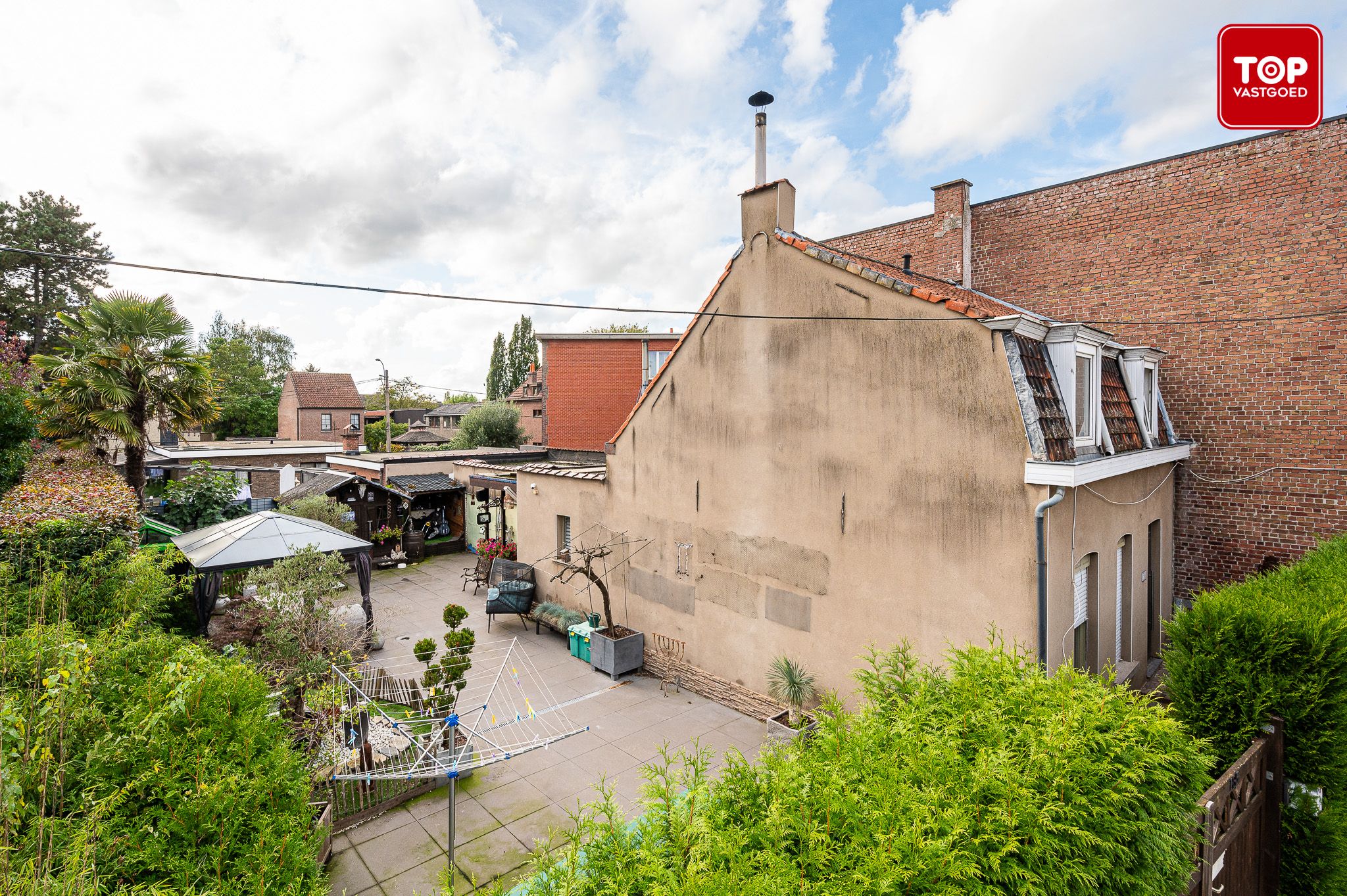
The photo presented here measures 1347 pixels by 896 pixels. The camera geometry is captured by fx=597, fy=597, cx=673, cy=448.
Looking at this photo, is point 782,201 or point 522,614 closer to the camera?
point 782,201

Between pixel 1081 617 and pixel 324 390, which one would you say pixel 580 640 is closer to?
pixel 1081 617

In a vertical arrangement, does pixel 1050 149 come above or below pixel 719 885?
above

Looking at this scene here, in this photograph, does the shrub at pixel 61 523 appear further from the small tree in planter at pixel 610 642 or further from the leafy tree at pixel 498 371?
the leafy tree at pixel 498 371

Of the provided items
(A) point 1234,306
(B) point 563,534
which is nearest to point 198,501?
(B) point 563,534

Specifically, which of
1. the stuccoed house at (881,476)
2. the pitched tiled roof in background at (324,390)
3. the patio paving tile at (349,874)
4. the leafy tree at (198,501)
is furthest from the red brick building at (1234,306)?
the pitched tiled roof in background at (324,390)

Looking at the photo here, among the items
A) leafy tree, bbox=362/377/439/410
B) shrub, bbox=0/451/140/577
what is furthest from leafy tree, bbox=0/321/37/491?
leafy tree, bbox=362/377/439/410

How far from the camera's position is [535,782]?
7.28 meters

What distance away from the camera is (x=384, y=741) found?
8039 mm

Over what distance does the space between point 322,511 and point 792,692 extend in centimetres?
1346

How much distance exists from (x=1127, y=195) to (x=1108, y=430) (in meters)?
5.49

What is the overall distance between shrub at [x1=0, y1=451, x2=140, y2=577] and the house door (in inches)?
561

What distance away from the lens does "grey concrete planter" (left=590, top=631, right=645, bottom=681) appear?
10242 mm

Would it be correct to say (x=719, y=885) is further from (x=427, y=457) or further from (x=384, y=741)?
(x=427, y=457)

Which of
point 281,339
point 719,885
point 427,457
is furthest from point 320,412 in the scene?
point 719,885
